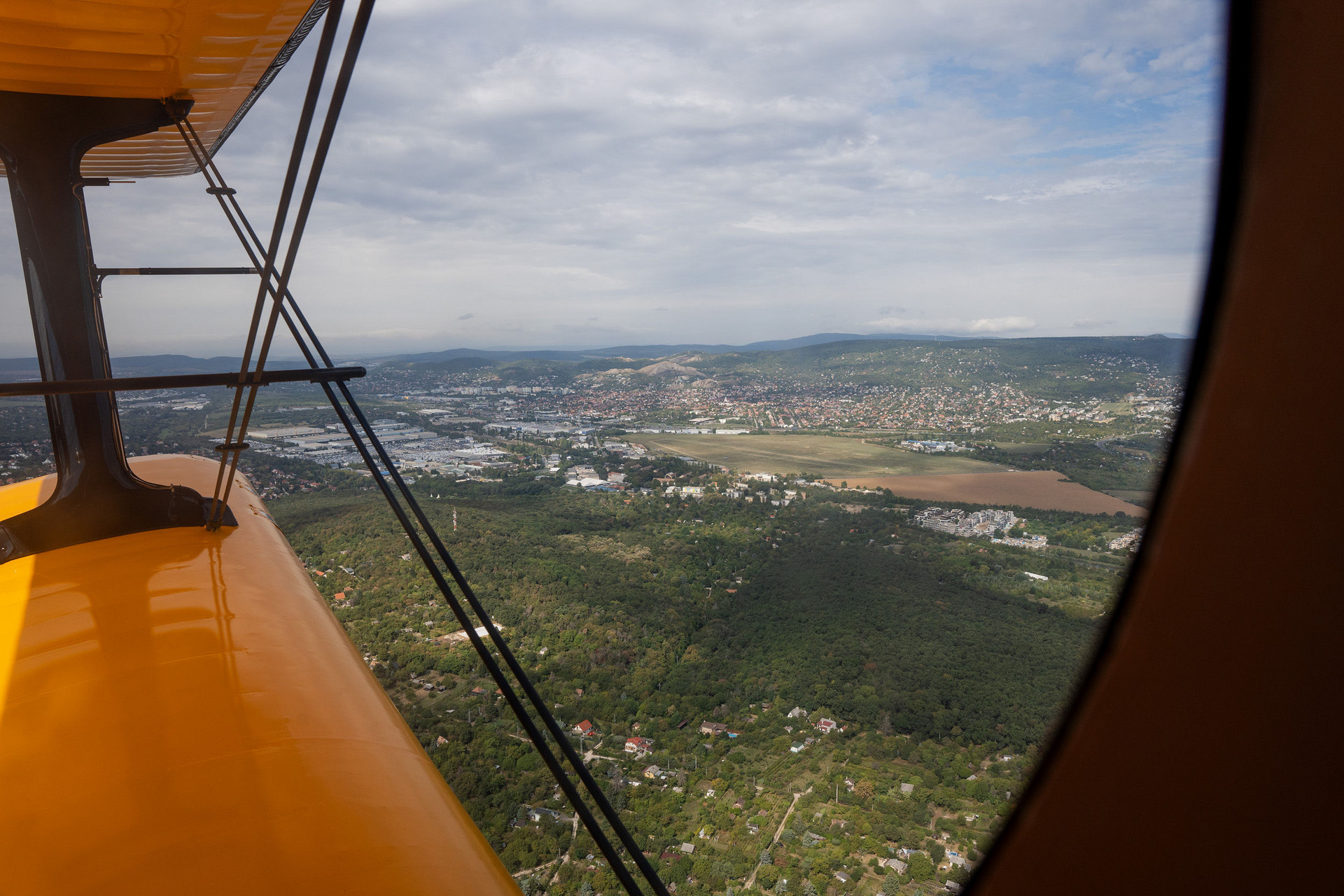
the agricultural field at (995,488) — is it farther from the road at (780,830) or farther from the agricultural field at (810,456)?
the road at (780,830)

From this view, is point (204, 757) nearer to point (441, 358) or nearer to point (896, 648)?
point (896, 648)

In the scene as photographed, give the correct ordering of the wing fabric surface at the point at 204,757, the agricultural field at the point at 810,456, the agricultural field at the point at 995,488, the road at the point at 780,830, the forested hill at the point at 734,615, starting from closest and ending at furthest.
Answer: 1. the wing fabric surface at the point at 204,757
2. the road at the point at 780,830
3. the forested hill at the point at 734,615
4. the agricultural field at the point at 995,488
5. the agricultural field at the point at 810,456

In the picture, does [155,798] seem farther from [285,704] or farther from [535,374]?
[535,374]

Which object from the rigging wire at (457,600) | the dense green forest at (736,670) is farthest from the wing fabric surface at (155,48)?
the dense green forest at (736,670)

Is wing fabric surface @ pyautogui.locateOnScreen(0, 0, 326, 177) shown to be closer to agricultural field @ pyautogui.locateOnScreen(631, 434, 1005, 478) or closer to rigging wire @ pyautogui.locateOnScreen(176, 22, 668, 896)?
rigging wire @ pyautogui.locateOnScreen(176, 22, 668, 896)

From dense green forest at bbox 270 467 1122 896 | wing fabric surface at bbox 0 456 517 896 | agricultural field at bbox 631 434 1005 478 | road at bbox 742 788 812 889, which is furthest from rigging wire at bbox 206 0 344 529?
agricultural field at bbox 631 434 1005 478
